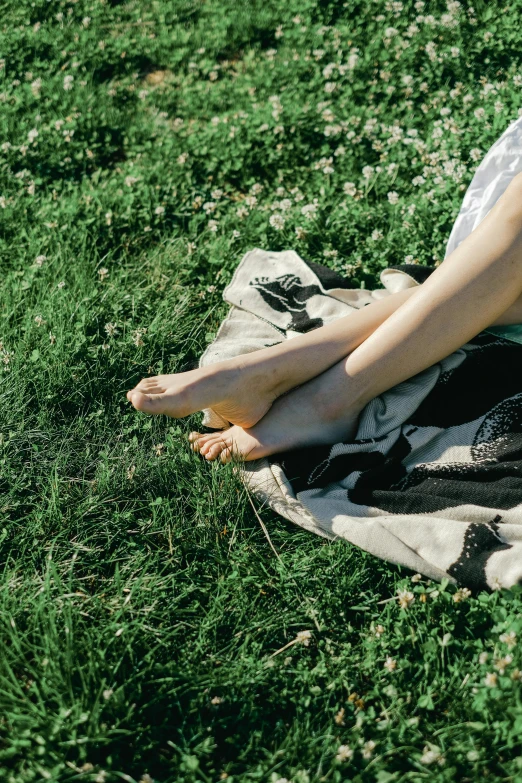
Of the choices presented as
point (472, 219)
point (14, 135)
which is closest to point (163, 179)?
point (14, 135)

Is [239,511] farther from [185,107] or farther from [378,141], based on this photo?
[185,107]

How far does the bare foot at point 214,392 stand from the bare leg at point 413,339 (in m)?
0.08

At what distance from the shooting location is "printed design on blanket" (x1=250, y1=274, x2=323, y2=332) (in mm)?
2786

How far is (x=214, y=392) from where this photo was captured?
233 centimetres

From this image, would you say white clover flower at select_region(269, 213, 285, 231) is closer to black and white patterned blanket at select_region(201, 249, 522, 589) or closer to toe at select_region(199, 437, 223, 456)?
black and white patterned blanket at select_region(201, 249, 522, 589)

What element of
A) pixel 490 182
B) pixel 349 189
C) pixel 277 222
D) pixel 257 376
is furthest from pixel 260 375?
pixel 349 189

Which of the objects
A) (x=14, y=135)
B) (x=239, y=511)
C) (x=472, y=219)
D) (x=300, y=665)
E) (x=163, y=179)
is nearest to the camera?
(x=300, y=665)

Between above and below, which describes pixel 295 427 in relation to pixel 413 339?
below

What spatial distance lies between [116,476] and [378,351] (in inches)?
38.0

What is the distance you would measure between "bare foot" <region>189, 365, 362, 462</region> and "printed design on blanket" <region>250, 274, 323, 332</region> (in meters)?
0.41

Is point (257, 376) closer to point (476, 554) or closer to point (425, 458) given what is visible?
point (425, 458)

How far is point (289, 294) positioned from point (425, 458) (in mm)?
907

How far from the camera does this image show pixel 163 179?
3.47 meters

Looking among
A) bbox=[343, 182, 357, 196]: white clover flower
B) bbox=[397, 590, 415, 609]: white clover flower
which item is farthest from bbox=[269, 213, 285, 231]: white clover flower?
bbox=[397, 590, 415, 609]: white clover flower
